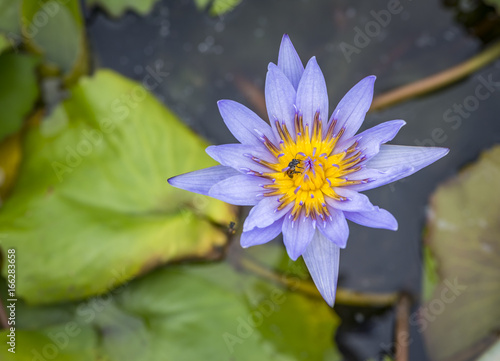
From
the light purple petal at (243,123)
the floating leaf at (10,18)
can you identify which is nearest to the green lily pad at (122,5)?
the floating leaf at (10,18)

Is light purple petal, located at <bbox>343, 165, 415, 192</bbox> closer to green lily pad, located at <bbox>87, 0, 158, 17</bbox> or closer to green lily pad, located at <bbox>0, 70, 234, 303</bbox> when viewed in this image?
green lily pad, located at <bbox>0, 70, 234, 303</bbox>

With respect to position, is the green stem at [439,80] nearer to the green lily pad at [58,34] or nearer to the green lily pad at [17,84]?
the green lily pad at [58,34]

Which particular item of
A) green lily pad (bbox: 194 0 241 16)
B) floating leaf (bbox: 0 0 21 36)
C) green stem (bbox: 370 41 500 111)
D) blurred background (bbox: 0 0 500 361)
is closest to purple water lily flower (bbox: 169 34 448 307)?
blurred background (bbox: 0 0 500 361)

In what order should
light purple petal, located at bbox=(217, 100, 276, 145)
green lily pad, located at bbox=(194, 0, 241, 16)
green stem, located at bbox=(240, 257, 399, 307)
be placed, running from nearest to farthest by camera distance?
light purple petal, located at bbox=(217, 100, 276, 145) → green stem, located at bbox=(240, 257, 399, 307) → green lily pad, located at bbox=(194, 0, 241, 16)

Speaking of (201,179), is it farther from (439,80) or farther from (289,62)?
(439,80)

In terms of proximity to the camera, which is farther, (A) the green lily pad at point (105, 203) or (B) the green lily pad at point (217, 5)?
(B) the green lily pad at point (217, 5)

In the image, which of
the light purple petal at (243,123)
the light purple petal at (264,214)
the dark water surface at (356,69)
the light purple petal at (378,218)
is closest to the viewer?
the light purple petal at (378,218)

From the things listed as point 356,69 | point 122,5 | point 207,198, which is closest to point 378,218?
point 207,198
